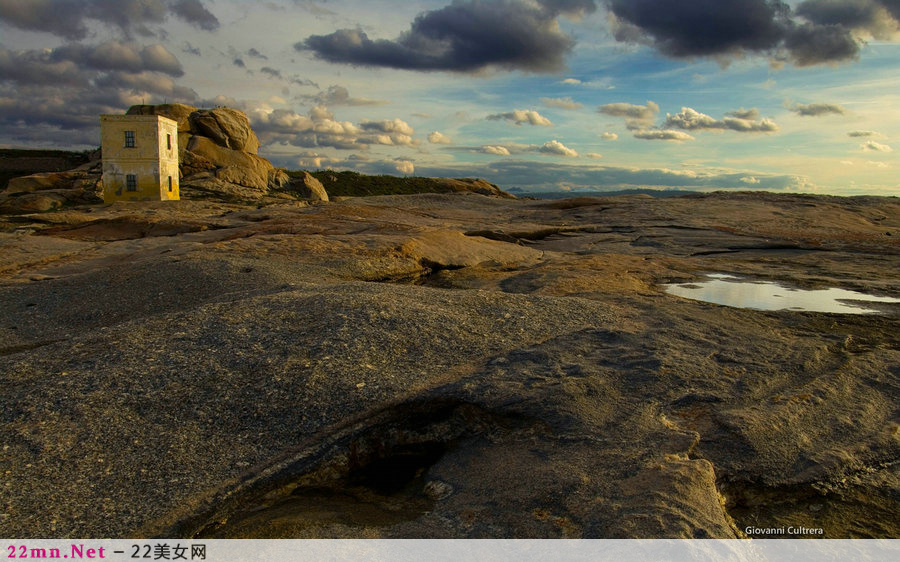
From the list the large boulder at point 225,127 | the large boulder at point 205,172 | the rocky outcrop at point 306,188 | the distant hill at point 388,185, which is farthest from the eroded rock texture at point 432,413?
the distant hill at point 388,185

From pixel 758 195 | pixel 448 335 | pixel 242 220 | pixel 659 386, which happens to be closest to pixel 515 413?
pixel 659 386

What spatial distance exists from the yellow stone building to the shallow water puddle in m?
21.6

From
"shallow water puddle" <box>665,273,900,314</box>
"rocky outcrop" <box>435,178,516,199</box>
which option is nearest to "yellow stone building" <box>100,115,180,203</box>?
"rocky outcrop" <box>435,178,516,199</box>

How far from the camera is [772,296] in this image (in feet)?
29.0

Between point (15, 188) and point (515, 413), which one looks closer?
point (515, 413)

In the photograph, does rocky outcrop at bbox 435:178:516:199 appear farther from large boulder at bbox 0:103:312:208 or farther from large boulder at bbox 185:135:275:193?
large boulder at bbox 185:135:275:193

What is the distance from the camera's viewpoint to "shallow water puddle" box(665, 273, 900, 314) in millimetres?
8070

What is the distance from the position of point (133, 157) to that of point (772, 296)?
78.5 ft

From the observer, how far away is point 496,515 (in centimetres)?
321

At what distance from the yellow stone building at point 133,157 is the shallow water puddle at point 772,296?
71.0 feet

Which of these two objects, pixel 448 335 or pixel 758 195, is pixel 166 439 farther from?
pixel 758 195

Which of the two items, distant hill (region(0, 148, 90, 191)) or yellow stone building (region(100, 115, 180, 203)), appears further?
distant hill (region(0, 148, 90, 191))

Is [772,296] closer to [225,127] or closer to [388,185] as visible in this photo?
[225,127]

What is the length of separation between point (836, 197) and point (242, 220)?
22537mm
